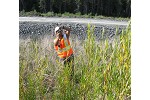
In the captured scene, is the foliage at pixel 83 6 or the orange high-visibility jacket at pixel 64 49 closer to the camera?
the foliage at pixel 83 6

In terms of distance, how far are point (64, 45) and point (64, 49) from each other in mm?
40

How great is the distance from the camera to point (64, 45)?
526cm

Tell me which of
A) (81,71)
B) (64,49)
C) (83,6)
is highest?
(83,6)

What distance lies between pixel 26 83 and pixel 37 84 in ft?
0.44

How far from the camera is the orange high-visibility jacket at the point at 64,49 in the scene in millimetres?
5236

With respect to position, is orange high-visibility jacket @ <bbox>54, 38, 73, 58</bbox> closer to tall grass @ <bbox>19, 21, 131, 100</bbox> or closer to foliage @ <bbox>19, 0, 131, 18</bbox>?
tall grass @ <bbox>19, 21, 131, 100</bbox>

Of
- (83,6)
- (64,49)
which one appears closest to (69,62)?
(64,49)

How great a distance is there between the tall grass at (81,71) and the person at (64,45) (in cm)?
5

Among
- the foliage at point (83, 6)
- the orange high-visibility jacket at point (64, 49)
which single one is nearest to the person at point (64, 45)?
the orange high-visibility jacket at point (64, 49)

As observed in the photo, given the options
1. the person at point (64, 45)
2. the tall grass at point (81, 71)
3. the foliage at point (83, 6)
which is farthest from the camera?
the person at point (64, 45)

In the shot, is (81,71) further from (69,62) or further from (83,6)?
(83,6)

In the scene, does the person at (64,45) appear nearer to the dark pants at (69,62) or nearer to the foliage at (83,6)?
the dark pants at (69,62)
